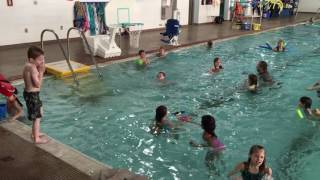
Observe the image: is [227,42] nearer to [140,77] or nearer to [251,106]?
[140,77]

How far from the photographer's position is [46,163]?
4301mm

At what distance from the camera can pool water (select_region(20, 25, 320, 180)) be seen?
201 inches

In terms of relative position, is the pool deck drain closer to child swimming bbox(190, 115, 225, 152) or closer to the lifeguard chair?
child swimming bbox(190, 115, 225, 152)

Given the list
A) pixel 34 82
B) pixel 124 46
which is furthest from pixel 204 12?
pixel 34 82

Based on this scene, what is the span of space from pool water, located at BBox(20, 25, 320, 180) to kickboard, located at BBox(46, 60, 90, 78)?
19.1 inches

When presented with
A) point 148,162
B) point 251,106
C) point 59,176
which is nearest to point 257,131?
point 251,106

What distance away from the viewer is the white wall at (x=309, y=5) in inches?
1214

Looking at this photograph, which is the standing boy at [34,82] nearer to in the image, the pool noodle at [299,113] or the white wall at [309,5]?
the pool noodle at [299,113]

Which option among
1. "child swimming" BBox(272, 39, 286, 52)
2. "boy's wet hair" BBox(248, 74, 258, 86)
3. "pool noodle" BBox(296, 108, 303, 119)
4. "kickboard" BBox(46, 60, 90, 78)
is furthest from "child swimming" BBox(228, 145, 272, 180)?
"child swimming" BBox(272, 39, 286, 52)

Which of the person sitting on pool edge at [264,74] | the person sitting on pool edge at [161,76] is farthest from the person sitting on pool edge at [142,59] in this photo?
the person sitting on pool edge at [264,74]

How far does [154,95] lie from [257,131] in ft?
8.91

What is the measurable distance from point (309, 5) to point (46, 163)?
32.0 meters

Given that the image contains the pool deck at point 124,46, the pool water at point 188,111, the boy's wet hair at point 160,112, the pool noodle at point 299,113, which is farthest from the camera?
the pool deck at point 124,46

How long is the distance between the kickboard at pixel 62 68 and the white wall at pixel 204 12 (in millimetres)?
12025
